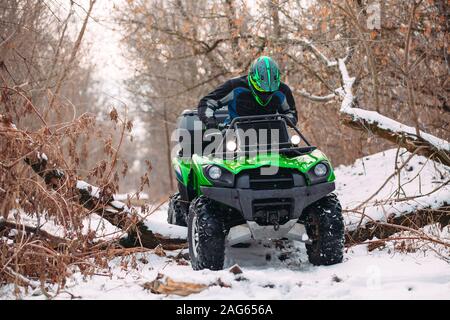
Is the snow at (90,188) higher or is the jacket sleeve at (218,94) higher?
the jacket sleeve at (218,94)

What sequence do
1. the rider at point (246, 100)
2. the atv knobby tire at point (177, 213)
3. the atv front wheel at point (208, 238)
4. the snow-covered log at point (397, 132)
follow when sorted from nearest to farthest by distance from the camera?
1. the atv front wheel at point (208, 238)
2. the rider at point (246, 100)
3. the atv knobby tire at point (177, 213)
4. the snow-covered log at point (397, 132)

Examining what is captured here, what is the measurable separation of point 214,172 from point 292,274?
123 centimetres

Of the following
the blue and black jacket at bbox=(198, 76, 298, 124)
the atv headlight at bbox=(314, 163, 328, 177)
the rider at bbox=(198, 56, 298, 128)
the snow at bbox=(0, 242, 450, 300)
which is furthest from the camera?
→ the blue and black jacket at bbox=(198, 76, 298, 124)

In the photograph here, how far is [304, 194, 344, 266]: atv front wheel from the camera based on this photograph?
6.07 meters

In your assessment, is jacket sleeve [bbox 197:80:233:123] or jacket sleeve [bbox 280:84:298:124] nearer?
jacket sleeve [bbox 197:80:233:123]

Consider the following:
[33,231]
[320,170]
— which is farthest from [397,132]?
[33,231]

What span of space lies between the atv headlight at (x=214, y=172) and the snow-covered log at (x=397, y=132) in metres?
2.94

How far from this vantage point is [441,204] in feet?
23.8

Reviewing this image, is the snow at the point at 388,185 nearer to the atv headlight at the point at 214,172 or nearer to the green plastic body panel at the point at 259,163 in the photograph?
the green plastic body panel at the point at 259,163

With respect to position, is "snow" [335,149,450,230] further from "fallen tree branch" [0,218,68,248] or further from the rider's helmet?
"fallen tree branch" [0,218,68,248]

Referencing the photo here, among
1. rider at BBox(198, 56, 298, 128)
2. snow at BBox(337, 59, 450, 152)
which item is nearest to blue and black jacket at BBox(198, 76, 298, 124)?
rider at BBox(198, 56, 298, 128)

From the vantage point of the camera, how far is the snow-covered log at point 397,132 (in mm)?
7797

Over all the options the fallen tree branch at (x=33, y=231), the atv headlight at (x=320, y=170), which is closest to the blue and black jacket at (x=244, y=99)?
the atv headlight at (x=320, y=170)

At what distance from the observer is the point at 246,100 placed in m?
7.13
